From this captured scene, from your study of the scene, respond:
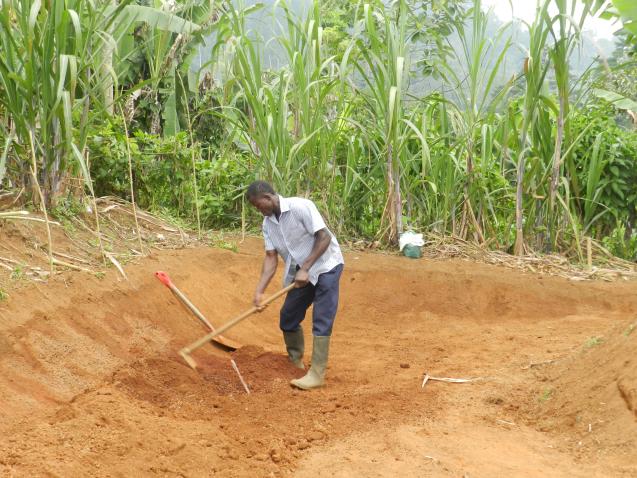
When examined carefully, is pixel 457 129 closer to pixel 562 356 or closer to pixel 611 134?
pixel 611 134

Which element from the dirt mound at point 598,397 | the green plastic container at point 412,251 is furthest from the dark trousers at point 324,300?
the green plastic container at point 412,251

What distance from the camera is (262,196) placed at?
4062mm

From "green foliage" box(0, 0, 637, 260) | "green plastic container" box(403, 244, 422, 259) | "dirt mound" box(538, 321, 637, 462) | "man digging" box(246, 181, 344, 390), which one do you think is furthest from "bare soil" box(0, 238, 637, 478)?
"green foliage" box(0, 0, 637, 260)

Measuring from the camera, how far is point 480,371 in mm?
4355

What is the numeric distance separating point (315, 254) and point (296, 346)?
76 cm

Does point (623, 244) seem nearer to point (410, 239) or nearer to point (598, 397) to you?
point (410, 239)

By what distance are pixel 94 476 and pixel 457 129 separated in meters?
4.87

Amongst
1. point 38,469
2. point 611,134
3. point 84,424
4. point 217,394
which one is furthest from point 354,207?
point 38,469

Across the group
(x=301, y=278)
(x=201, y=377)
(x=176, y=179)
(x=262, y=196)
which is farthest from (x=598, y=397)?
(x=176, y=179)

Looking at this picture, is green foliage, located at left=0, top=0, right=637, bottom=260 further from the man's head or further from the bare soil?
the man's head

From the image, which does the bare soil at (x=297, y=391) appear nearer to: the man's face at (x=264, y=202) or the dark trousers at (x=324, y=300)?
the dark trousers at (x=324, y=300)

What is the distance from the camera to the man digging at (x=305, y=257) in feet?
13.5

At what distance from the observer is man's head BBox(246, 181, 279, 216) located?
4043mm

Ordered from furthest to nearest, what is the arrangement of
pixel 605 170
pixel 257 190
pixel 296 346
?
Answer: 1. pixel 605 170
2. pixel 296 346
3. pixel 257 190
